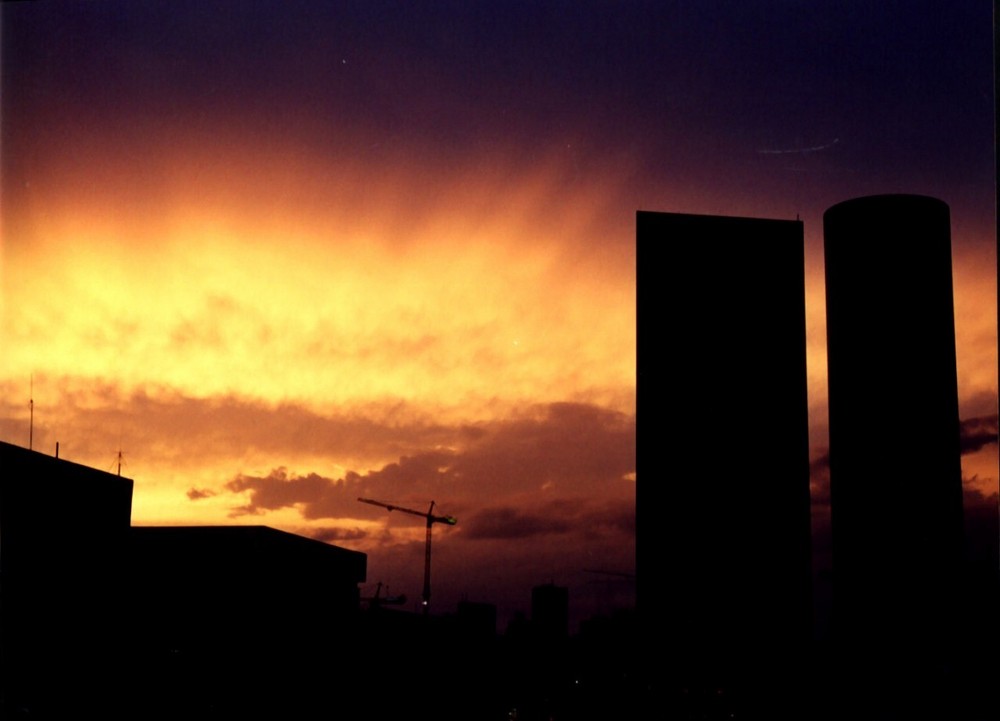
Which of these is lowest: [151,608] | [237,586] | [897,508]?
[151,608]

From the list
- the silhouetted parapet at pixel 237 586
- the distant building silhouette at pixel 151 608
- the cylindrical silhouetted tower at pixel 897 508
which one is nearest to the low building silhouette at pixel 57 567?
the distant building silhouette at pixel 151 608

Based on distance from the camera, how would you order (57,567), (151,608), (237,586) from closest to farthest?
(57,567)
(151,608)
(237,586)

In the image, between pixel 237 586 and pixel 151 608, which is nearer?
pixel 151 608

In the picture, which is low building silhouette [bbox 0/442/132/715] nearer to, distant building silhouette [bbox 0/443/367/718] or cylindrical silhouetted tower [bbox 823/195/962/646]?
distant building silhouette [bbox 0/443/367/718]

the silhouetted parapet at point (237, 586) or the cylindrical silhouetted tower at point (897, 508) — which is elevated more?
the cylindrical silhouetted tower at point (897, 508)

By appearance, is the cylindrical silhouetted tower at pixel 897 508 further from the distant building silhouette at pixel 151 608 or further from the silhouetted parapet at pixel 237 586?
the silhouetted parapet at pixel 237 586

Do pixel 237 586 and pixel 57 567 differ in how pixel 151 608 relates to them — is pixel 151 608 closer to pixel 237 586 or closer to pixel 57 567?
pixel 237 586

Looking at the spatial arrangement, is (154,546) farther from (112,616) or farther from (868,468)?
(868,468)

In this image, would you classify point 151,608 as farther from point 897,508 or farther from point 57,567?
point 897,508

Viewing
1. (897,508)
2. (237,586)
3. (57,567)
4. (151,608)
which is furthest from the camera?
(897,508)

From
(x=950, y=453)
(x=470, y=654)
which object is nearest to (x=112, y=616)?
(x=470, y=654)

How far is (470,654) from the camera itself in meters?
152

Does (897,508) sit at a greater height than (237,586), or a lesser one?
greater

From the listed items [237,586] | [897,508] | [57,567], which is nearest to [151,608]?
[237,586]
